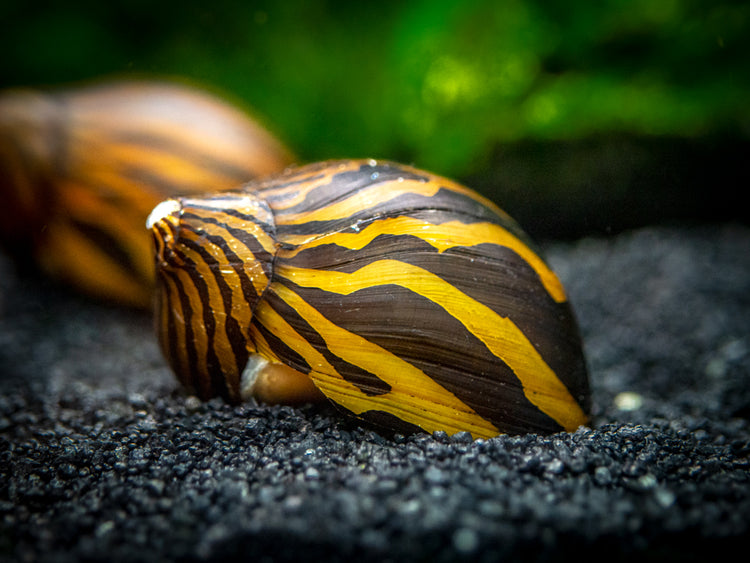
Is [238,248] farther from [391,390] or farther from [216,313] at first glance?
[391,390]

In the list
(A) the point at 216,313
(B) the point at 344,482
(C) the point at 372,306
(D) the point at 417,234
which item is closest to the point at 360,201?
(D) the point at 417,234

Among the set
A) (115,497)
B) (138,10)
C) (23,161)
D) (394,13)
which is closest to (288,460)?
Result: (115,497)

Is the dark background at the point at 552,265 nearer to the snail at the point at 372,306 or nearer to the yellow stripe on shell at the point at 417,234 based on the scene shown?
the snail at the point at 372,306

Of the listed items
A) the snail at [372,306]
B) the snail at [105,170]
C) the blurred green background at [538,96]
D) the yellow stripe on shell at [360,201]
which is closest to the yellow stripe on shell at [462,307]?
the snail at [372,306]

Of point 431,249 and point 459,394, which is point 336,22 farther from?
point 459,394

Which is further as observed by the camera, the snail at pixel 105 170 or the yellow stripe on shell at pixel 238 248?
the snail at pixel 105 170
